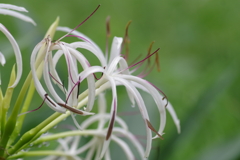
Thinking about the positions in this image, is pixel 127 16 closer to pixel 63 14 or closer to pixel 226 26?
pixel 63 14

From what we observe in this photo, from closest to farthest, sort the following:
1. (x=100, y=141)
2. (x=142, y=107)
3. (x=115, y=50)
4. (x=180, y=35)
Result: 1. (x=142, y=107)
2. (x=115, y=50)
3. (x=100, y=141)
4. (x=180, y=35)

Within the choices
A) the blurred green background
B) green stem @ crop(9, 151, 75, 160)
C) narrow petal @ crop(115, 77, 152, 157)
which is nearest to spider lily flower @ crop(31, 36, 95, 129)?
narrow petal @ crop(115, 77, 152, 157)

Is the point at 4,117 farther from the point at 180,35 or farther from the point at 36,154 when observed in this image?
the point at 180,35

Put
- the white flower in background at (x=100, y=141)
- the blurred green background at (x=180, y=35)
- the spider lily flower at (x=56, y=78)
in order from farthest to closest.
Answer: the blurred green background at (x=180, y=35)
the white flower in background at (x=100, y=141)
the spider lily flower at (x=56, y=78)

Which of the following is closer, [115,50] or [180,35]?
[115,50]

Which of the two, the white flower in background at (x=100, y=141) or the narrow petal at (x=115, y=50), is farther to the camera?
the white flower in background at (x=100, y=141)

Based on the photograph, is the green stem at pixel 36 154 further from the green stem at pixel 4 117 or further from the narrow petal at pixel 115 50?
the narrow petal at pixel 115 50

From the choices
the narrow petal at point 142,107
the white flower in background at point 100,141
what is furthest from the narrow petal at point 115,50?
the white flower in background at point 100,141

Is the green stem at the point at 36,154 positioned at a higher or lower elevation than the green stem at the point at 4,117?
lower

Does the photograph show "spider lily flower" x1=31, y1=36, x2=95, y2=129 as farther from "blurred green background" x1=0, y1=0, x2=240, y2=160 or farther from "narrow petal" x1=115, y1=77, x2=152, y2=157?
"blurred green background" x1=0, y1=0, x2=240, y2=160

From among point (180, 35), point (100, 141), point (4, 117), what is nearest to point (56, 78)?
point (4, 117)

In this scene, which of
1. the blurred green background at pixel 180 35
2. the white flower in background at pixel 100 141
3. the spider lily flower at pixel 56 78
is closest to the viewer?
the spider lily flower at pixel 56 78

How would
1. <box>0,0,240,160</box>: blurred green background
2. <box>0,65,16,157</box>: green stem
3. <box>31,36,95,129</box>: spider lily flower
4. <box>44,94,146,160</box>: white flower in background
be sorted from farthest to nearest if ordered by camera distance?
<box>0,0,240,160</box>: blurred green background < <box>44,94,146,160</box>: white flower in background < <box>0,65,16,157</box>: green stem < <box>31,36,95,129</box>: spider lily flower
